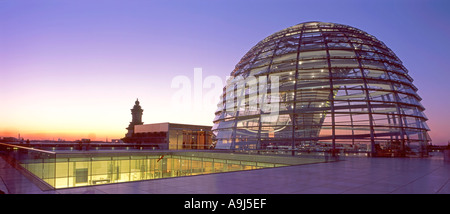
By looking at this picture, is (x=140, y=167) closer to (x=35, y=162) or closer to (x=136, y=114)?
(x=35, y=162)

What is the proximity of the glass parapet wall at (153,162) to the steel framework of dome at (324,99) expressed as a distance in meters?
2.90

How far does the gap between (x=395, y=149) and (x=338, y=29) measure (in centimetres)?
1436

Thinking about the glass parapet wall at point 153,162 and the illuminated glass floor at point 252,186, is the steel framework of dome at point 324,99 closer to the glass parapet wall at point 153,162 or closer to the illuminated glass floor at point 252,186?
the glass parapet wall at point 153,162

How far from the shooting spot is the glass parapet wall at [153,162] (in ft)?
68.4

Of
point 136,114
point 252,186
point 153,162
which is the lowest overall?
point 153,162

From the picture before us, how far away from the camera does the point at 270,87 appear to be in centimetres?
2881

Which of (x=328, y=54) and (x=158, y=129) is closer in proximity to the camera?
(x=328, y=54)

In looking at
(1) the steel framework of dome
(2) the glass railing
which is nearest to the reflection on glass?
(1) the steel framework of dome

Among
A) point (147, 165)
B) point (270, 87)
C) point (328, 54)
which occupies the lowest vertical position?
point (147, 165)

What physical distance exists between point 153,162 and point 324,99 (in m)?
18.4

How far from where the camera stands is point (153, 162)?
100 feet

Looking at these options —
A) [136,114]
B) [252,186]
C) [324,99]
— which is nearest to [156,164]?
[324,99]
